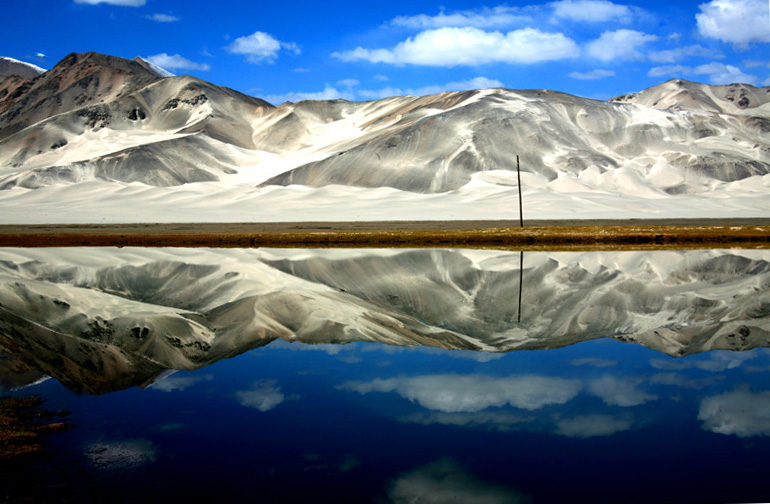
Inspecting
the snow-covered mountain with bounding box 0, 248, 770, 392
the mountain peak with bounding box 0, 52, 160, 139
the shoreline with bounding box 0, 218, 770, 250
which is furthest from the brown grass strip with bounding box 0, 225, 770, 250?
the mountain peak with bounding box 0, 52, 160, 139

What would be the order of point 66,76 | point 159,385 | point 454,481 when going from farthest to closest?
point 66,76 → point 159,385 → point 454,481

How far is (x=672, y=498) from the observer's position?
693 centimetres

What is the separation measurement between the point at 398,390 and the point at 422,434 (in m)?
1.98

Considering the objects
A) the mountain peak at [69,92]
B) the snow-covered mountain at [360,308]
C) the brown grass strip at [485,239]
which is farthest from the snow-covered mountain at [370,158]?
the snow-covered mountain at [360,308]

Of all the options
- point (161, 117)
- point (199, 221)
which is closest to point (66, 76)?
point (161, 117)

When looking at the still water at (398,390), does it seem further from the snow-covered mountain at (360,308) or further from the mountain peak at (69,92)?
the mountain peak at (69,92)

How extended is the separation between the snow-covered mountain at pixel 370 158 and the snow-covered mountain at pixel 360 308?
42118mm

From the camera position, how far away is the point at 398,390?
10648mm

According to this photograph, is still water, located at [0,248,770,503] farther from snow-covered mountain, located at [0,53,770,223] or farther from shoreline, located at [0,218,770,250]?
snow-covered mountain, located at [0,53,770,223]

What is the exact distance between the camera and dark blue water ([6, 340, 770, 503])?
23.7 feet

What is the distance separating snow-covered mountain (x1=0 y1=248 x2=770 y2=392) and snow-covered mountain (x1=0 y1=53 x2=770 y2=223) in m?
42.1

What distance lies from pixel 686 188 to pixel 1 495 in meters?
92.1

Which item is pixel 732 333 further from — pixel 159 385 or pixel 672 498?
pixel 159 385

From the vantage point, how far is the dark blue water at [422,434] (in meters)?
7.23
